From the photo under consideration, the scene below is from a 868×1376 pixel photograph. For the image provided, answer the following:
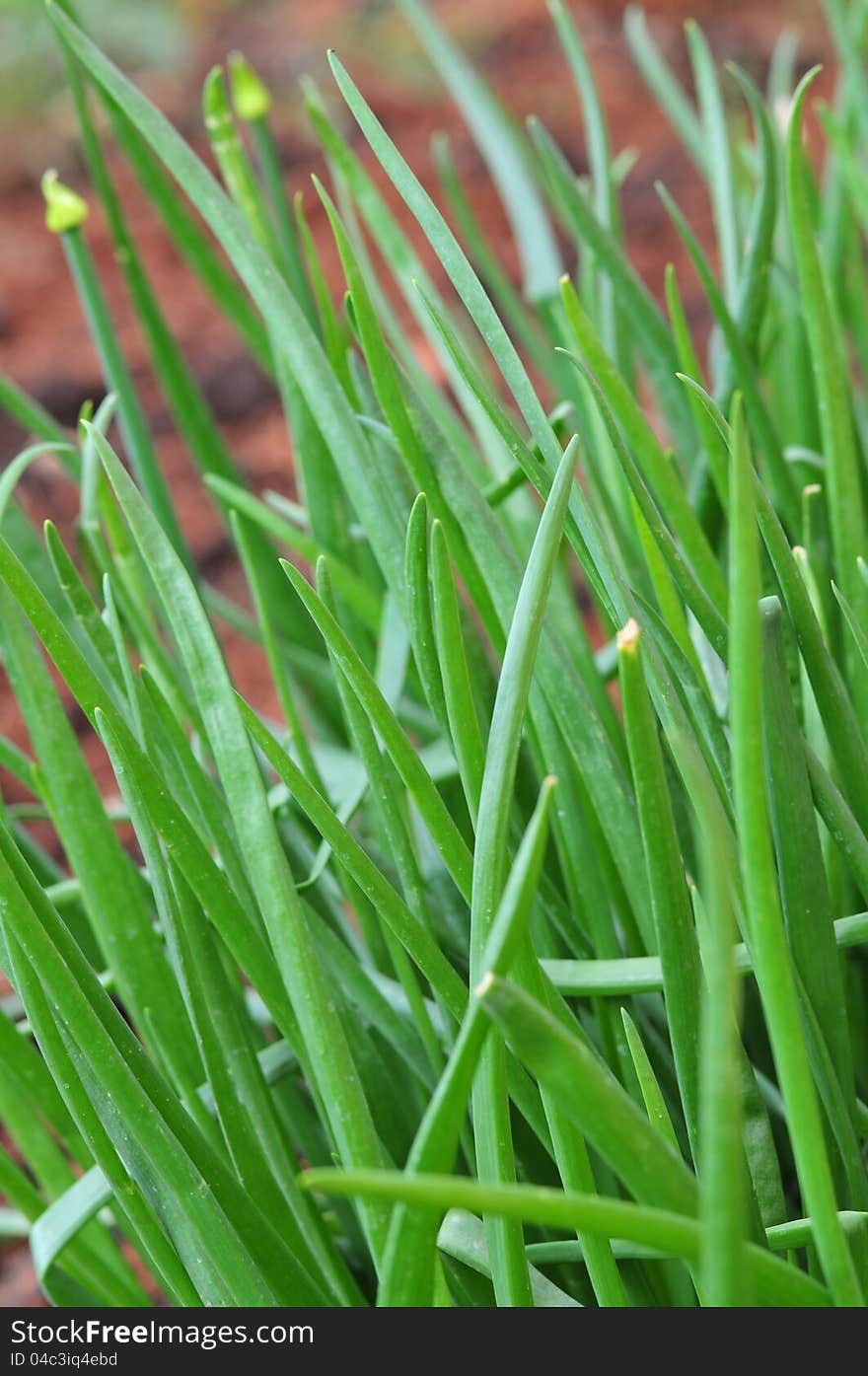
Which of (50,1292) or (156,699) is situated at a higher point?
(156,699)

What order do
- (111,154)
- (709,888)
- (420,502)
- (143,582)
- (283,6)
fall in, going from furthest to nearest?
(283,6) → (111,154) → (143,582) → (420,502) → (709,888)

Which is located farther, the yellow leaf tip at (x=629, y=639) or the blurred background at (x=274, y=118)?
the blurred background at (x=274, y=118)

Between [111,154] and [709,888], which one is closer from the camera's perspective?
[709,888]

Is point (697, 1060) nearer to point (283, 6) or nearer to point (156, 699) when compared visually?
point (156, 699)

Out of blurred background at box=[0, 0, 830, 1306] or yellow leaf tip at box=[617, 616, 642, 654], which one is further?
blurred background at box=[0, 0, 830, 1306]

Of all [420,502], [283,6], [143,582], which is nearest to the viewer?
[420,502]

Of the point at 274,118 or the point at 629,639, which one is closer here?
the point at 629,639

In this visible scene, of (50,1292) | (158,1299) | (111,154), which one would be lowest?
(158,1299)
